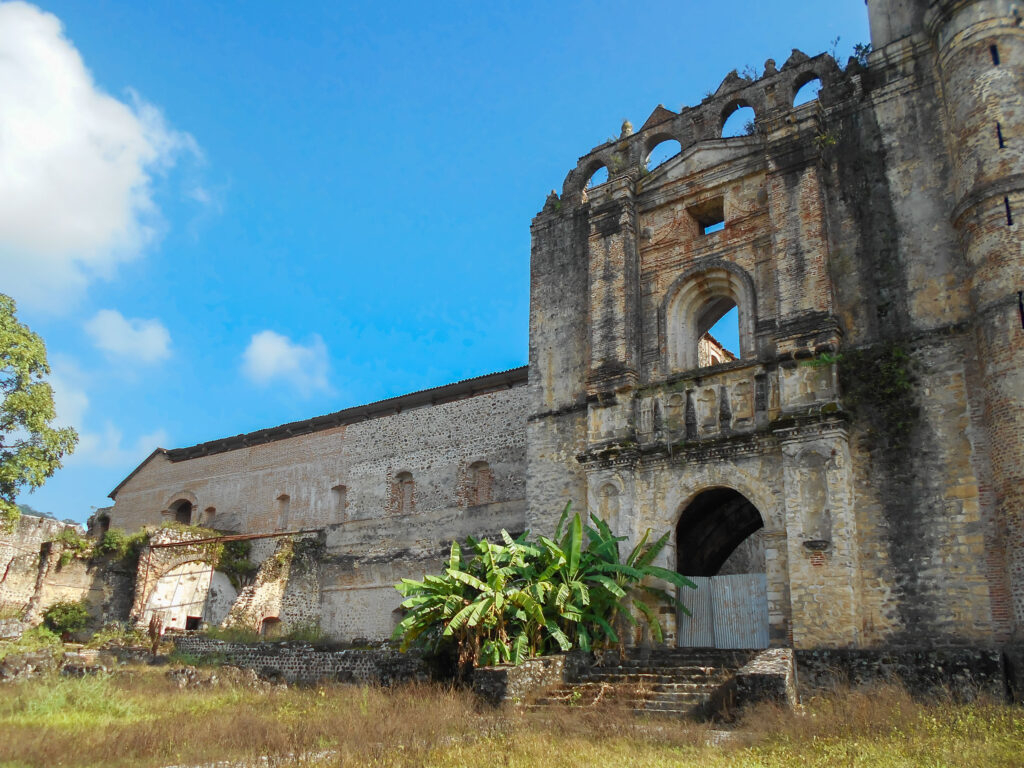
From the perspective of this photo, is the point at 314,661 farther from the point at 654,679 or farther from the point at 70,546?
the point at 70,546

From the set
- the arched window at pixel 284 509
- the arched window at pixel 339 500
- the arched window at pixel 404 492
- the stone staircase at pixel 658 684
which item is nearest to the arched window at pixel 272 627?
the arched window at pixel 339 500

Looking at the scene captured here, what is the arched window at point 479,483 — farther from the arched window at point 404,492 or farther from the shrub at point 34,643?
the shrub at point 34,643

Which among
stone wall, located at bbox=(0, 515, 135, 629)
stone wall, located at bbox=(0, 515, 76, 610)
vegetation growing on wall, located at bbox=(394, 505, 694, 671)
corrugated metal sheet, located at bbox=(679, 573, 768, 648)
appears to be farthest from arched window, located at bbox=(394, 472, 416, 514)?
corrugated metal sheet, located at bbox=(679, 573, 768, 648)

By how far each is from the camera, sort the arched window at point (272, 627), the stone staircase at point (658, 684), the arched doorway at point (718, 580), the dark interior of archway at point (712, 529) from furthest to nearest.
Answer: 1. the arched window at point (272, 627)
2. the dark interior of archway at point (712, 529)
3. the arched doorway at point (718, 580)
4. the stone staircase at point (658, 684)

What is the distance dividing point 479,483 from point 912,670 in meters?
14.5

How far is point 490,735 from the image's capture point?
1015 centimetres

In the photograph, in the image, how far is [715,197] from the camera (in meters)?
17.8

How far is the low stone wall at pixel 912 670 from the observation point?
11.5 metres

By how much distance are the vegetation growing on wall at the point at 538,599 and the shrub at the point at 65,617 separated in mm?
16175

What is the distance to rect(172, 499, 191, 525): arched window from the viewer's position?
113 ft

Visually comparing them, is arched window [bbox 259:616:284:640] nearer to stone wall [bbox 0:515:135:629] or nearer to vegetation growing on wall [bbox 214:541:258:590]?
vegetation growing on wall [bbox 214:541:258:590]

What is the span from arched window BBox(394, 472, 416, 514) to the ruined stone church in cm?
482

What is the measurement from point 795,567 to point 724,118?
33.6ft

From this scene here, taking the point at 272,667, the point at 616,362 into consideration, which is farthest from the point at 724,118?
the point at 272,667
